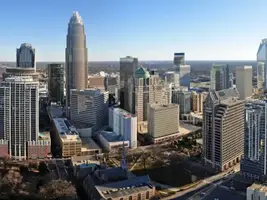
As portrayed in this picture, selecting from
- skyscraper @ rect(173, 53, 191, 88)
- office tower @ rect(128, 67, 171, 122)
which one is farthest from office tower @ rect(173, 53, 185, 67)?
office tower @ rect(128, 67, 171, 122)

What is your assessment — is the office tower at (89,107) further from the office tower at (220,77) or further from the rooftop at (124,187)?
the office tower at (220,77)

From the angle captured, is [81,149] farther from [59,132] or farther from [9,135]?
[9,135]

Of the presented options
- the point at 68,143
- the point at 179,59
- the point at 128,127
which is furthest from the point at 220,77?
the point at 68,143

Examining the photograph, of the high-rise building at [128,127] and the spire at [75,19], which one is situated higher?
the spire at [75,19]

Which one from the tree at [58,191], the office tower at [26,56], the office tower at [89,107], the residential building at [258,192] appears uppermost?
the office tower at [26,56]

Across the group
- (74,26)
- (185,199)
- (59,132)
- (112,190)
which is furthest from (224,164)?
(74,26)

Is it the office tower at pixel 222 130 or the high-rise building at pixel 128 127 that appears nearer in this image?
the office tower at pixel 222 130

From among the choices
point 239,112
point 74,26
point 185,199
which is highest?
point 74,26

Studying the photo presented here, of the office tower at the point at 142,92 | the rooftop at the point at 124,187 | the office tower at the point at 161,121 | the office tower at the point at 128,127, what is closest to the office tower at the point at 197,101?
the office tower at the point at 142,92
